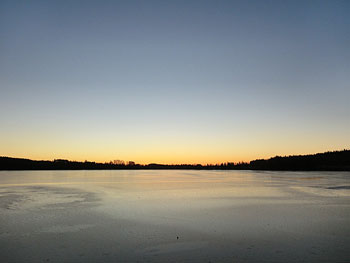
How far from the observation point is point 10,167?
140m

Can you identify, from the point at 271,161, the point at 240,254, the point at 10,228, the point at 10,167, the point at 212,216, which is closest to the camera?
the point at 240,254

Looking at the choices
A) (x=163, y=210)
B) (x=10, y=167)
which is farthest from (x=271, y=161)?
(x=163, y=210)

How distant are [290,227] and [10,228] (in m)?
9.70

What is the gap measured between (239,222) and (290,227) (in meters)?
1.84

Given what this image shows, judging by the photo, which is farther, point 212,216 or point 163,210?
point 163,210

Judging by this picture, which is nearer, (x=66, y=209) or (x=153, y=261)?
(x=153, y=261)

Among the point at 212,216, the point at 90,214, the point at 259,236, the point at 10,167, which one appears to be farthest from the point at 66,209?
the point at 10,167

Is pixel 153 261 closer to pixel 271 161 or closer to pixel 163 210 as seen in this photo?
pixel 163 210

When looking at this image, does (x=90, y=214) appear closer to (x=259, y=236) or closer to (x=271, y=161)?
(x=259, y=236)

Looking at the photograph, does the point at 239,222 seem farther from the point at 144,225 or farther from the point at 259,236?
the point at 144,225

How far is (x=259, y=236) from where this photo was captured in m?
8.58

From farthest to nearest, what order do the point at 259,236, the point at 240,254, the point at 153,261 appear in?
the point at 259,236
the point at 240,254
the point at 153,261

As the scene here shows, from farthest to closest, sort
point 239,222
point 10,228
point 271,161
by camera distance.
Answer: point 271,161 < point 239,222 < point 10,228

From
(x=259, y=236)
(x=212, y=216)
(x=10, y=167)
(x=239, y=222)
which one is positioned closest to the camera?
(x=259, y=236)
